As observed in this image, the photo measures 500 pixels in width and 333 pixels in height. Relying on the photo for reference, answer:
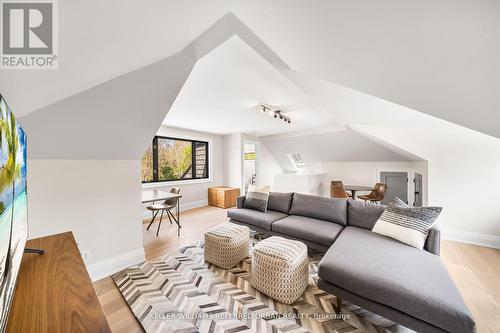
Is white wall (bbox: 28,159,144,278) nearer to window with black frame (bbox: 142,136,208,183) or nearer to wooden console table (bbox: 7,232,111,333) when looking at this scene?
wooden console table (bbox: 7,232,111,333)

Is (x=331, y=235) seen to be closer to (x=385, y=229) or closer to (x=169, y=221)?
(x=385, y=229)

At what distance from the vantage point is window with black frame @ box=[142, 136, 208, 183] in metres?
4.52

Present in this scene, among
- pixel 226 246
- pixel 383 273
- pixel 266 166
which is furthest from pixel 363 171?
pixel 226 246

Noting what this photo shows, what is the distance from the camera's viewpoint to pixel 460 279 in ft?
6.71

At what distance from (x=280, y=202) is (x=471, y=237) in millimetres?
2866

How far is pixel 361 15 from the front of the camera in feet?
3.12

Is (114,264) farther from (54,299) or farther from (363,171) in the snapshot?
(363,171)

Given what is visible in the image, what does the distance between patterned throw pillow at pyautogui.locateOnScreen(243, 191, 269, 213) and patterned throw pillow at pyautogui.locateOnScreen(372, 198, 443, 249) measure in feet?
5.16

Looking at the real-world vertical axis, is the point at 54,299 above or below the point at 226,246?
above

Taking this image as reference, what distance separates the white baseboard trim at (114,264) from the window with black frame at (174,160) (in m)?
2.37

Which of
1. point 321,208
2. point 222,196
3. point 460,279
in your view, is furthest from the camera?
point 222,196

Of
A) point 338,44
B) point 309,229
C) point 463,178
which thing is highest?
point 338,44

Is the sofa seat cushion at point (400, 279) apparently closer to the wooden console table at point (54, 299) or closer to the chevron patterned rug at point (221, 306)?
the chevron patterned rug at point (221, 306)

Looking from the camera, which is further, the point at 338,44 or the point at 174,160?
the point at 174,160
